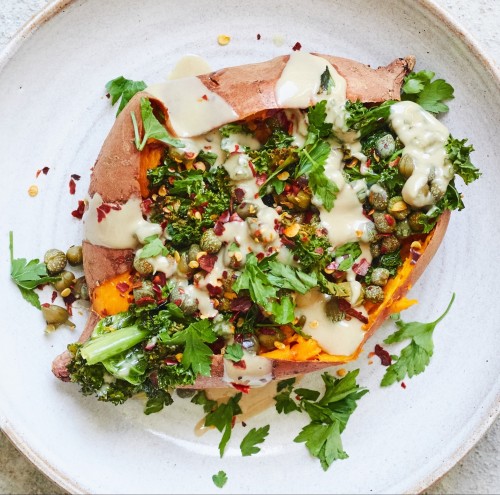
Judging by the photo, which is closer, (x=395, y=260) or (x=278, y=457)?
(x=395, y=260)

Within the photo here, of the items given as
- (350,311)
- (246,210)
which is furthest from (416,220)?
(246,210)

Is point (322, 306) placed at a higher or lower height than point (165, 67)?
lower

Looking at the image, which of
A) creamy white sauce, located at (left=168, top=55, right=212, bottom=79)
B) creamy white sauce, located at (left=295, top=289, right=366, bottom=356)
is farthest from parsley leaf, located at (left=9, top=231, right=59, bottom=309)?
creamy white sauce, located at (left=295, top=289, right=366, bottom=356)

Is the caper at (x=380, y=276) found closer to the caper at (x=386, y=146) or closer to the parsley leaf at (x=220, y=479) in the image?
the caper at (x=386, y=146)

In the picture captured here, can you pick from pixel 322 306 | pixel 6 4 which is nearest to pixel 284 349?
pixel 322 306

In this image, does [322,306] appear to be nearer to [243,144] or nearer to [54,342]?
[243,144]

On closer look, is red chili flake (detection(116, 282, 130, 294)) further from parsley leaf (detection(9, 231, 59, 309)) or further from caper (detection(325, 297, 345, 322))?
caper (detection(325, 297, 345, 322))
